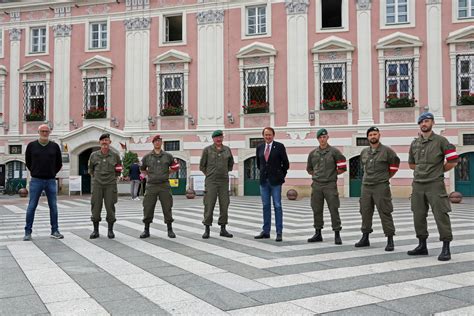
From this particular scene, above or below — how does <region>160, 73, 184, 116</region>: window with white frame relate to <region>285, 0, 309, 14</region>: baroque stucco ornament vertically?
below

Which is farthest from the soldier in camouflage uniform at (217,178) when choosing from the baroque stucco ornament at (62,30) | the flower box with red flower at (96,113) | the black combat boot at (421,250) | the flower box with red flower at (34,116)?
the baroque stucco ornament at (62,30)

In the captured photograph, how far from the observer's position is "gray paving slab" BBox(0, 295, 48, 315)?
398cm

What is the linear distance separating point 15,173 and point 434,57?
2190cm

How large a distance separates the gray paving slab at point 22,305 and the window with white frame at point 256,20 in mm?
19970

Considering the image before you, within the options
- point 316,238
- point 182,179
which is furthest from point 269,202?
point 182,179

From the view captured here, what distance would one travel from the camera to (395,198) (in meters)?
20.1

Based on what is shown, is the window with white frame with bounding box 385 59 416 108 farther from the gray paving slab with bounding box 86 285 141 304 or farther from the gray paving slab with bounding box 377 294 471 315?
the gray paving slab with bounding box 86 285 141 304

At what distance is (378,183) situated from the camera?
23.4 feet

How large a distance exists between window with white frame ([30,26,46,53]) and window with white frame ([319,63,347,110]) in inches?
594

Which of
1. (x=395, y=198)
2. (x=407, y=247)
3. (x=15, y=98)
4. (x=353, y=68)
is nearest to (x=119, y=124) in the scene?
(x=15, y=98)

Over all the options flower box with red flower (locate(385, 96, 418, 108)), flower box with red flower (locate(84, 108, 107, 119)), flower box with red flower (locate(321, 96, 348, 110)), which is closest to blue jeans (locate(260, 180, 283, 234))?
flower box with red flower (locate(321, 96, 348, 110))

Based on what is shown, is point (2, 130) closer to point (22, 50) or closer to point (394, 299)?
point (22, 50)

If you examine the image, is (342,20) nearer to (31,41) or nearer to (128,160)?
(128,160)

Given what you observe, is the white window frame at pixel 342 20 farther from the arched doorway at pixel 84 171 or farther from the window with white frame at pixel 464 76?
the arched doorway at pixel 84 171
